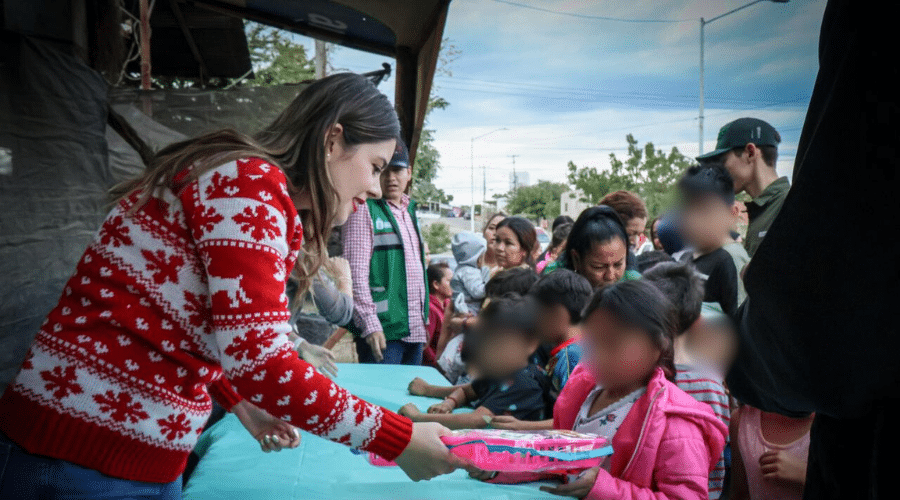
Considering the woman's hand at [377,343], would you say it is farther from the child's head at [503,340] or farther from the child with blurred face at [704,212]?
the child with blurred face at [704,212]

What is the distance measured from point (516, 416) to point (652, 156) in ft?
3.15

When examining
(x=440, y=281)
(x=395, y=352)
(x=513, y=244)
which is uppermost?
(x=513, y=244)

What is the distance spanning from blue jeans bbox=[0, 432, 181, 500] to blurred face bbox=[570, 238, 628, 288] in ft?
6.35

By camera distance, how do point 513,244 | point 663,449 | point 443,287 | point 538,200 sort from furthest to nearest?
point 538,200 < point 443,287 < point 513,244 < point 663,449

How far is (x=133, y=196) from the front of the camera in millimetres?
1021

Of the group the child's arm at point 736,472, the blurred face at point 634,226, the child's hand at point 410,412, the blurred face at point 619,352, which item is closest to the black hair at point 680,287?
the blurred face at point 619,352

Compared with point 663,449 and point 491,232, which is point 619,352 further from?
point 491,232

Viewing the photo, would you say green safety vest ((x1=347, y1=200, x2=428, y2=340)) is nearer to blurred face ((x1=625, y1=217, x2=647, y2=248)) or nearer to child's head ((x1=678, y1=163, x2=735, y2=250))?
blurred face ((x1=625, y1=217, x2=647, y2=248))

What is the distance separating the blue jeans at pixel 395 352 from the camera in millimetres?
3449

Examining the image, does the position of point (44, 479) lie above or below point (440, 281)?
above

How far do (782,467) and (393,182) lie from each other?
7.94ft

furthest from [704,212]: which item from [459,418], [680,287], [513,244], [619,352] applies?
[513,244]

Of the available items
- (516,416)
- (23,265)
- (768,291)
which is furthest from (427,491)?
(23,265)

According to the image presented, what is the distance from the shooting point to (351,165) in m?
1.20
